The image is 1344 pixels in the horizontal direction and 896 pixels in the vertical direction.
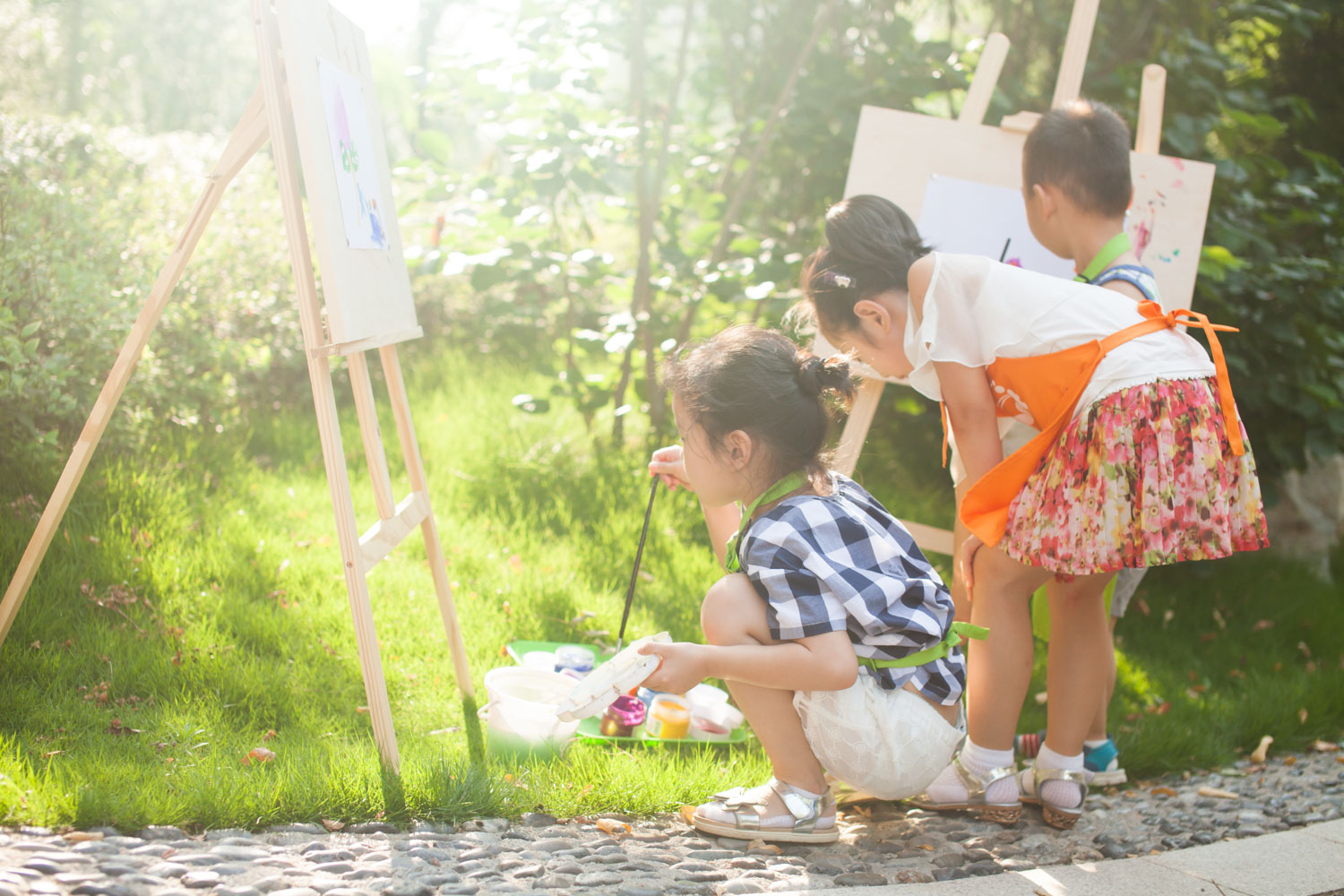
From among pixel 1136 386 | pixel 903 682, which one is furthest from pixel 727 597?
pixel 1136 386

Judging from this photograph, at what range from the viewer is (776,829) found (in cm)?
171

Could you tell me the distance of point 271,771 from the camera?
1.73 meters

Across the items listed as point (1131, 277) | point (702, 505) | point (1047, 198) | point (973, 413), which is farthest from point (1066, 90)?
point (702, 505)

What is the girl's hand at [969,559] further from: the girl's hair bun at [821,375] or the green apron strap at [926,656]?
the girl's hair bun at [821,375]

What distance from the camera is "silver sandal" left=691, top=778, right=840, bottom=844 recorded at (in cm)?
171

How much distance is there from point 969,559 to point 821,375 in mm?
586

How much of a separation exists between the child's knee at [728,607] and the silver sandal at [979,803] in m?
0.67

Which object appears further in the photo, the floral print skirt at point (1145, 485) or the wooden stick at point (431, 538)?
the wooden stick at point (431, 538)

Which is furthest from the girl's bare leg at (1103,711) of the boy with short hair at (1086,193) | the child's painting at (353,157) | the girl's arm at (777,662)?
the child's painting at (353,157)

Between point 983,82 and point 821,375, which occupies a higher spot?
point 983,82

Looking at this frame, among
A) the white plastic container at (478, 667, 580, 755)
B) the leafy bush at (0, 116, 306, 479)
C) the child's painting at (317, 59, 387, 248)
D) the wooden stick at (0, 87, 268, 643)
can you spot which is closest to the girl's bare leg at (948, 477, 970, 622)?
the white plastic container at (478, 667, 580, 755)

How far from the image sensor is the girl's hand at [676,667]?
1517mm

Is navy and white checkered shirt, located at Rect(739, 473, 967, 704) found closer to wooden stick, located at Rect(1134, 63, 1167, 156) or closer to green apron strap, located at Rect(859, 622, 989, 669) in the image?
green apron strap, located at Rect(859, 622, 989, 669)

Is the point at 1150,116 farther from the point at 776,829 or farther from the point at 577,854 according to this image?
the point at 577,854
